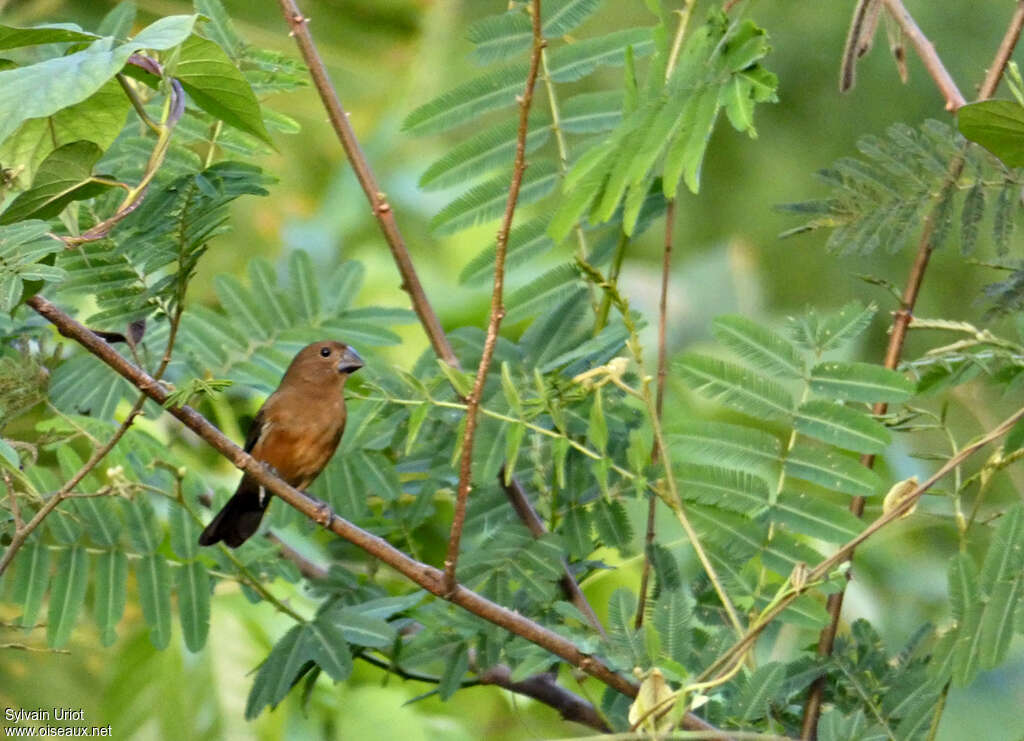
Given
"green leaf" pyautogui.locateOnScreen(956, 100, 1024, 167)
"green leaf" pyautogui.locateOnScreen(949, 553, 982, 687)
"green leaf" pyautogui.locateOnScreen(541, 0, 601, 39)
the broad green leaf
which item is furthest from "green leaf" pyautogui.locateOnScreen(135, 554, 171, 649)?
"green leaf" pyautogui.locateOnScreen(956, 100, 1024, 167)

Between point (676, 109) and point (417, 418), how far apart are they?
27.0 inches

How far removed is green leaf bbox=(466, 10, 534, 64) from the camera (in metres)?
2.50

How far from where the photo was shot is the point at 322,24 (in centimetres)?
651

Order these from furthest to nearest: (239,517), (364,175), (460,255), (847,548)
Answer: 1. (460,255)
2. (239,517)
3. (364,175)
4. (847,548)

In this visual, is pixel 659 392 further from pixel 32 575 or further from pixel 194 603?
pixel 32 575

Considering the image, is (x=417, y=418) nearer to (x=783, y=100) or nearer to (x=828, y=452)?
(x=828, y=452)

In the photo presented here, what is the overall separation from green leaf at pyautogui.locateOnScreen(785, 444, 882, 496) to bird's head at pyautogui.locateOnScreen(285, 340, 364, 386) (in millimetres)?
1085

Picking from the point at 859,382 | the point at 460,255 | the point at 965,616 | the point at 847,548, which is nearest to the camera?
the point at 847,548

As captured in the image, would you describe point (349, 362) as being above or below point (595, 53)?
below

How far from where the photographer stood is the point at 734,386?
2.16 metres

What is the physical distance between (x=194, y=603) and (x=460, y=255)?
261 centimetres

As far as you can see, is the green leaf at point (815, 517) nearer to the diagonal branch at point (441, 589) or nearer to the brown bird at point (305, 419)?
the diagonal branch at point (441, 589)

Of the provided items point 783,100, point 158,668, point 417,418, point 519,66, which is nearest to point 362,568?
point 158,668

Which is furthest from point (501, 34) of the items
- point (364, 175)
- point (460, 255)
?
point (460, 255)
